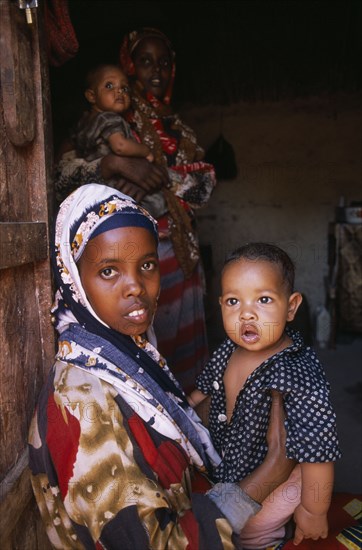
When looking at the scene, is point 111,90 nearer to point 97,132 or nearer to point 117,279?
point 97,132

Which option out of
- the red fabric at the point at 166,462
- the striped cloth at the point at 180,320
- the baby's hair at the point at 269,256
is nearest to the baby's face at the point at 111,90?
the striped cloth at the point at 180,320

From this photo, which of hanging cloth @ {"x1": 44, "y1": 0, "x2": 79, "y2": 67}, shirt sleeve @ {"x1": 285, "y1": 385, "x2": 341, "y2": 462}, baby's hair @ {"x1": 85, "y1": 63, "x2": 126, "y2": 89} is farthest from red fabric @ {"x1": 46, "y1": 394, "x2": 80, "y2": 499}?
baby's hair @ {"x1": 85, "y1": 63, "x2": 126, "y2": 89}

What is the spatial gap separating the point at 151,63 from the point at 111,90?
1.76 ft

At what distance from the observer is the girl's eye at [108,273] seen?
1.37 metres

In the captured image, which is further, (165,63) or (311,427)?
(165,63)

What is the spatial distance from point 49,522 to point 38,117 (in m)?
1.17

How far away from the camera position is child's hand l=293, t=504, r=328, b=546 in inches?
51.4

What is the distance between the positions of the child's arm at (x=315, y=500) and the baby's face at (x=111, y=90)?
6.34 ft

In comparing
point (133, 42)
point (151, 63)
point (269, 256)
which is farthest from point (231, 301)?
point (133, 42)

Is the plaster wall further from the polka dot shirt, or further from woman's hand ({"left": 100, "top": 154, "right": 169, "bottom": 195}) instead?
the polka dot shirt

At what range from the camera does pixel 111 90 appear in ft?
7.88

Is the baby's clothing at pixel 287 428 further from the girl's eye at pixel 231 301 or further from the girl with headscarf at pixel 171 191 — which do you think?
the girl with headscarf at pixel 171 191

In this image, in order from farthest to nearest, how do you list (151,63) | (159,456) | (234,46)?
(234,46) < (151,63) < (159,456)

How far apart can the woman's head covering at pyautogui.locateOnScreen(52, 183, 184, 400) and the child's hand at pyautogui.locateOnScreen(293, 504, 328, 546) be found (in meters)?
0.59
